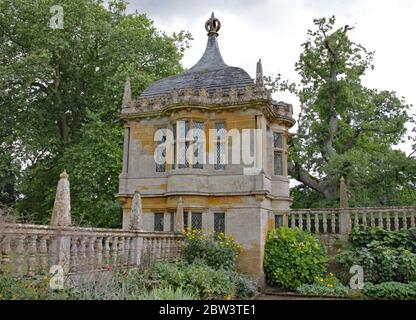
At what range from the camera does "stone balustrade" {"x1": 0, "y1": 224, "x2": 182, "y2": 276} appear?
23.5ft

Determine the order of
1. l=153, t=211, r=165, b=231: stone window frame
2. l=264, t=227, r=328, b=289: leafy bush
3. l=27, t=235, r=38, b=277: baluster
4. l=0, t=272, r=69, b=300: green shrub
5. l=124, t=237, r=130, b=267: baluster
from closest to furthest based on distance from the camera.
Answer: l=0, t=272, r=69, b=300: green shrub → l=27, t=235, r=38, b=277: baluster → l=124, t=237, r=130, b=267: baluster → l=264, t=227, r=328, b=289: leafy bush → l=153, t=211, r=165, b=231: stone window frame

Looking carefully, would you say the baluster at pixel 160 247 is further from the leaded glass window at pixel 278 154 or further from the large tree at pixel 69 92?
the large tree at pixel 69 92

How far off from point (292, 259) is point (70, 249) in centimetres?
811

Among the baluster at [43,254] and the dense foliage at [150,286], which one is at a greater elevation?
the baluster at [43,254]

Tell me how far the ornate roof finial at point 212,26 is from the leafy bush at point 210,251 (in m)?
8.88

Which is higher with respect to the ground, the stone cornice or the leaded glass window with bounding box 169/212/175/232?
the stone cornice

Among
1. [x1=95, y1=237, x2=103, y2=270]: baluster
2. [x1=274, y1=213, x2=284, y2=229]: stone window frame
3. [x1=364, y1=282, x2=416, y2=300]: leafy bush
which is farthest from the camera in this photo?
[x1=274, y1=213, x2=284, y2=229]: stone window frame

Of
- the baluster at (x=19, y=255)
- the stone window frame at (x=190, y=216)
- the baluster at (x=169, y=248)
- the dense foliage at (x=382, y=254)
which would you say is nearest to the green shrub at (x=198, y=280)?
the baluster at (x=169, y=248)

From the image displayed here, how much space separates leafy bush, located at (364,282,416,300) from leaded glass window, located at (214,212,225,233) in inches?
197

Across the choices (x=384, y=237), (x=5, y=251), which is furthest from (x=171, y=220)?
(x=5, y=251)

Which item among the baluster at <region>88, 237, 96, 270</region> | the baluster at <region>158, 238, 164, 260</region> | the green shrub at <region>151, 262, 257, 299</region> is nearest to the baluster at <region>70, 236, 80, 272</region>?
the baluster at <region>88, 237, 96, 270</region>

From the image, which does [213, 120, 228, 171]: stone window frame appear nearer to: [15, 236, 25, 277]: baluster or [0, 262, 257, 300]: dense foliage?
[0, 262, 257, 300]: dense foliage

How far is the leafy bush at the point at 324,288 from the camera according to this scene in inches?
513
